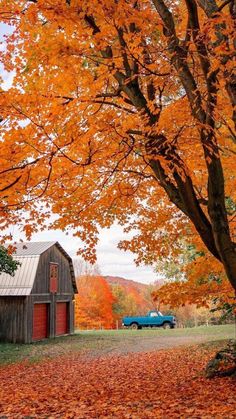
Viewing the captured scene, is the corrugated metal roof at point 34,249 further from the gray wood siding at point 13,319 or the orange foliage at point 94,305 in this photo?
the orange foliage at point 94,305

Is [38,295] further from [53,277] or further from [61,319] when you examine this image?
[61,319]

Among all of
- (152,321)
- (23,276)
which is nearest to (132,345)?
(23,276)

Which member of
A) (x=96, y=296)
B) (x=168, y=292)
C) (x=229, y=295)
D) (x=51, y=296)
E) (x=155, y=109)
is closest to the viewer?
(x=155, y=109)

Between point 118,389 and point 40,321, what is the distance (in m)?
17.1

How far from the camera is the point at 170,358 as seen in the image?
582 inches

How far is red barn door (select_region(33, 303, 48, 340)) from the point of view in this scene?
80.5 feet

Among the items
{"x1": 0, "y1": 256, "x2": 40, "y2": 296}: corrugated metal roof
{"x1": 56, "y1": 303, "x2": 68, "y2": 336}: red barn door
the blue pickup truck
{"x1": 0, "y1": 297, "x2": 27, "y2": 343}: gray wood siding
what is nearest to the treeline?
the blue pickup truck

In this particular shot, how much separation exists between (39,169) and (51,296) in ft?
66.1

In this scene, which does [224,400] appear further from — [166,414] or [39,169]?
[39,169]

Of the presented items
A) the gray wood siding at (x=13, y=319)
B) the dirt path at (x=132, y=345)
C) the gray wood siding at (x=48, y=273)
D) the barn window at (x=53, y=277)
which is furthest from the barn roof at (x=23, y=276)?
the dirt path at (x=132, y=345)

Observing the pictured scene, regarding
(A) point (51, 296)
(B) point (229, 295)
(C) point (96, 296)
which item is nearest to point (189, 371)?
(B) point (229, 295)

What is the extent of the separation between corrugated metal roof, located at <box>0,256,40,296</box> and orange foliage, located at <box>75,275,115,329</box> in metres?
27.5

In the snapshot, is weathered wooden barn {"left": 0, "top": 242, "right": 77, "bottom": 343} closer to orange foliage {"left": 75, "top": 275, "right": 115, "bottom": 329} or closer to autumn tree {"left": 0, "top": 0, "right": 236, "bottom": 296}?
autumn tree {"left": 0, "top": 0, "right": 236, "bottom": 296}

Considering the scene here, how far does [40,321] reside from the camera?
25.2 m
